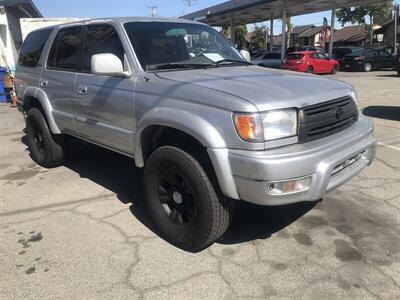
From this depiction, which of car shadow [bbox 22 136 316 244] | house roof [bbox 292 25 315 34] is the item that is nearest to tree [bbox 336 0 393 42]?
house roof [bbox 292 25 315 34]

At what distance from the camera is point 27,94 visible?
18.8ft

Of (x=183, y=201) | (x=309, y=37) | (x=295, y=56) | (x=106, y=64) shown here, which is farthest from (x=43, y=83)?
(x=309, y=37)

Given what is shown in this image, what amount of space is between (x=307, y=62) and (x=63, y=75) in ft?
67.2

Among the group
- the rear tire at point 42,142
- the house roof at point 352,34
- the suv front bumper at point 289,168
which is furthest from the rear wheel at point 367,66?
the house roof at point 352,34

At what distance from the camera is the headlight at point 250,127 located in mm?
2934

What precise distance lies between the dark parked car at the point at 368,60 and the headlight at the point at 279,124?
25833 mm

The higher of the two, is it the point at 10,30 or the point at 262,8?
the point at 262,8

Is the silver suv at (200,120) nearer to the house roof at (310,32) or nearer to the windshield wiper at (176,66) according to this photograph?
the windshield wiper at (176,66)

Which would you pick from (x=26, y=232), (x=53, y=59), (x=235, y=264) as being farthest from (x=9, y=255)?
(x=53, y=59)

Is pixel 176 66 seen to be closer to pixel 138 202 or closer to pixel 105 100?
pixel 105 100

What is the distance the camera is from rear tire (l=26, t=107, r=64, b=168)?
18.2ft

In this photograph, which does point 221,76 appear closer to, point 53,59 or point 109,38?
point 109,38

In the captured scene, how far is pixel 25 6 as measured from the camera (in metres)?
21.2

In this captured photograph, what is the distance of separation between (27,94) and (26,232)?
2.47 meters
